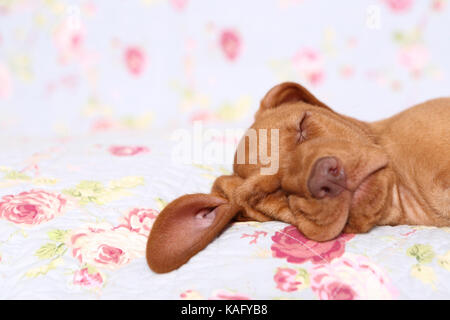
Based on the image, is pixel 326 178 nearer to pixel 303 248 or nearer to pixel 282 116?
pixel 303 248

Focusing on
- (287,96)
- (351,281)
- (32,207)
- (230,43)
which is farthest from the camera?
(230,43)

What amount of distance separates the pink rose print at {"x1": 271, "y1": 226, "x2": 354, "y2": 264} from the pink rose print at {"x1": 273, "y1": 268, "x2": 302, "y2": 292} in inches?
2.9

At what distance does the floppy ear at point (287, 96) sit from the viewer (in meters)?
2.51

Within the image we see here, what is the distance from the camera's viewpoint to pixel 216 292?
1.66 meters

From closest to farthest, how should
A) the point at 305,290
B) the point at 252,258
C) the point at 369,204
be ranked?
the point at 305,290, the point at 252,258, the point at 369,204

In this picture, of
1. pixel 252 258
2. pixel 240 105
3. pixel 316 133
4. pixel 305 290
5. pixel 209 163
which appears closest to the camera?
pixel 305 290

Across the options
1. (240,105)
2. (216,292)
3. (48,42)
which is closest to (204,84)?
(240,105)

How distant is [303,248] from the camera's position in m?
1.88

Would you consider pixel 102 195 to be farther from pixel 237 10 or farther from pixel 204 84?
pixel 237 10

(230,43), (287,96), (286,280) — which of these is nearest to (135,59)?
(230,43)

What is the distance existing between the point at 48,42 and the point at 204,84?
1.35 meters

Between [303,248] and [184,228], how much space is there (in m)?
0.44

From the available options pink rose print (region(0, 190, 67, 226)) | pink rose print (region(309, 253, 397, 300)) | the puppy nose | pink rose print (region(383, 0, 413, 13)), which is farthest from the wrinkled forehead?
pink rose print (region(383, 0, 413, 13))

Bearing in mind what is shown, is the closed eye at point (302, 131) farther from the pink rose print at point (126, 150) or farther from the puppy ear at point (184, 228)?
the pink rose print at point (126, 150)
